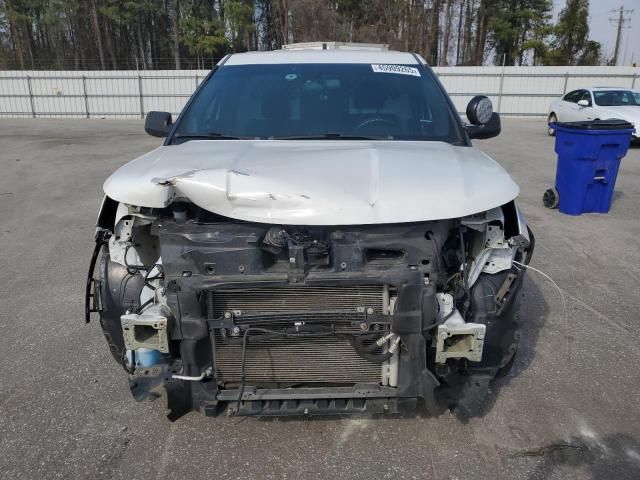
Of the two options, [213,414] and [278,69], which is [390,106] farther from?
[213,414]

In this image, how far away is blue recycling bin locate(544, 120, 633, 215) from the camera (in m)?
7.02

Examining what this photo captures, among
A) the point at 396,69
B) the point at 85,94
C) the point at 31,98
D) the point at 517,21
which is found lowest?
the point at 31,98

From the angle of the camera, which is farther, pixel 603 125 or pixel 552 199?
pixel 552 199

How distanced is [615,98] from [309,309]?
52.9 feet

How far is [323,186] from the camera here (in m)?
2.31

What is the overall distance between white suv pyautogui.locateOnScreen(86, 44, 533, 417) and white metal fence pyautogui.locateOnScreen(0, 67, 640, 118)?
2258 cm

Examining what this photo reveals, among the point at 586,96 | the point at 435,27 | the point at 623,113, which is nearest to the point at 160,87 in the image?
the point at 586,96

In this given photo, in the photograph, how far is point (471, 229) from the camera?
2602mm

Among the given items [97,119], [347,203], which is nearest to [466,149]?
[347,203]

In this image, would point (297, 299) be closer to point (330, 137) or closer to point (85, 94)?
point (330, 137)

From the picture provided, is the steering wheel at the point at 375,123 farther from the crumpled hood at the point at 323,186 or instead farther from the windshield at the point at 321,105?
the crumpled hood at the point at 323,186

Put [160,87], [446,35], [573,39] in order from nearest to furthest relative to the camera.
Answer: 1. [160,87]
2. [573,39]
3. [446,35]

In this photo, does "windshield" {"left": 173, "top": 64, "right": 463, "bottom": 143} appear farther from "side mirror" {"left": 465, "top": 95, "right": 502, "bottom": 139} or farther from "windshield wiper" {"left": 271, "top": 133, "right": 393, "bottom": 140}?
"side mirror" {"left": 465, "top": 95, "right": 502, "bottom": 139}

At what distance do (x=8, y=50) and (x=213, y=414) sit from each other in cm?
5066
